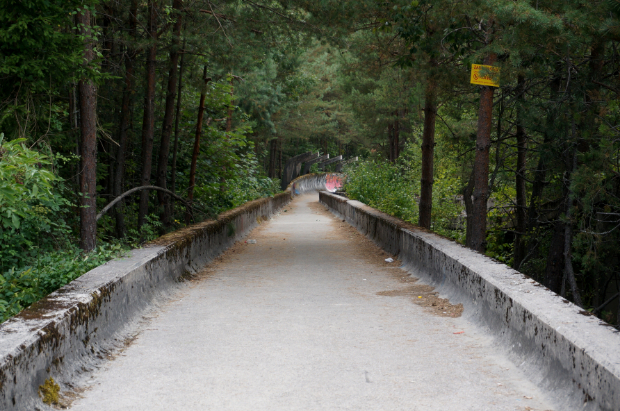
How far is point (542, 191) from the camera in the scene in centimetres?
1176

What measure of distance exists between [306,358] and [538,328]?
6.26 feet

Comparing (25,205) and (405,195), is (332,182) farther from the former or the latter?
(25,205)

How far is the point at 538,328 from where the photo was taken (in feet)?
14.9

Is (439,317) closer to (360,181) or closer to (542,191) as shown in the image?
(542,191)

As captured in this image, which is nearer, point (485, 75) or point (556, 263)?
point (485, 75)

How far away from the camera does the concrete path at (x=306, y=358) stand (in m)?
4.07

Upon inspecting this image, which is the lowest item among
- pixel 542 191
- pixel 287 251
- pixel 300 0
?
pixel 287 251

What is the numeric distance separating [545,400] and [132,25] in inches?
507

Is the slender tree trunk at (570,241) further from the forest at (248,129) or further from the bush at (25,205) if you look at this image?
the bush at (25,205)

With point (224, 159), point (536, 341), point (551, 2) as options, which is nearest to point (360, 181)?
point (224, 159)

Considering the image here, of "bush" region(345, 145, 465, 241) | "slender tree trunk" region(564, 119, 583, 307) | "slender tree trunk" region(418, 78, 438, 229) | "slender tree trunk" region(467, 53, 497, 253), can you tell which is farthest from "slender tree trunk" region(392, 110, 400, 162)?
"slender tree trunk" region(564, 119, 583, 307)

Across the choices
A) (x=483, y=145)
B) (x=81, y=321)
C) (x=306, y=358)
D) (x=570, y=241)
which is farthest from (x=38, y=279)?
(x=570, y=241)

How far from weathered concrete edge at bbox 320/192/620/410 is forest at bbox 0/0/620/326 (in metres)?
2.22

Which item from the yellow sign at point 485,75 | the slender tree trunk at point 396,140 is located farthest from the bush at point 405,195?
the yellow sign at point 485,75
